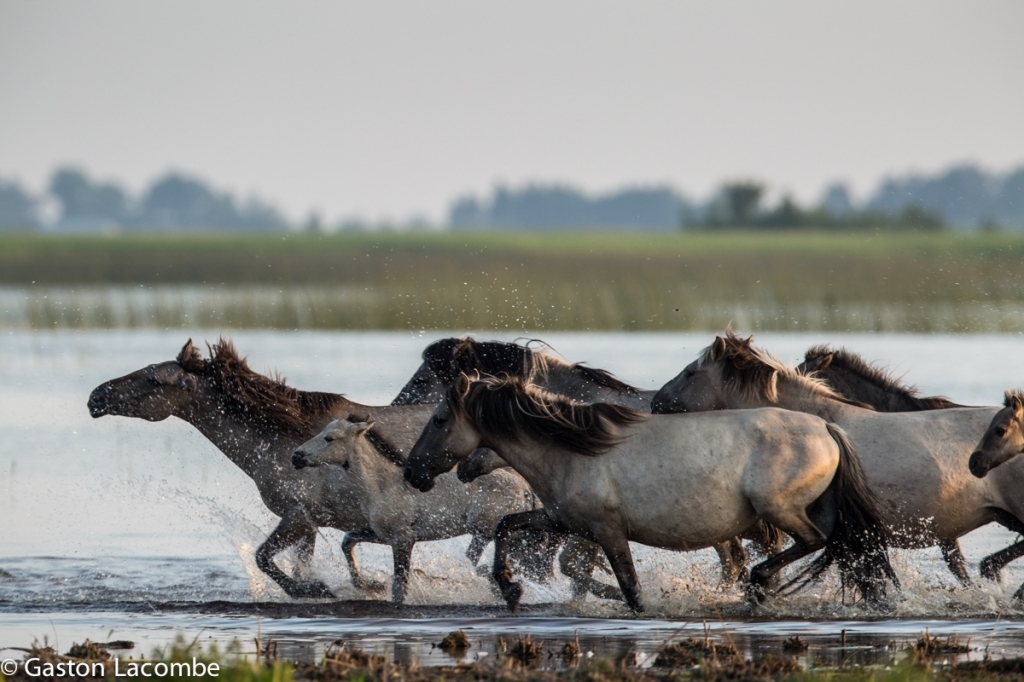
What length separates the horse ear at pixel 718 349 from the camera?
8688mm

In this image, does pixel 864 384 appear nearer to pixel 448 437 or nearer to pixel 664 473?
pixel 664 473

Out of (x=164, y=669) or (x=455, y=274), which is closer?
(x=164, y=669)

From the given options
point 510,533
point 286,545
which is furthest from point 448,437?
point 286,545

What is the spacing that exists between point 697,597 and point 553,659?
6.16 feet

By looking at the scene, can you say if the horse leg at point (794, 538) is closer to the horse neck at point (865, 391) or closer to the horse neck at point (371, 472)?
the horse neck at point (865, 391)

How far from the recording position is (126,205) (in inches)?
4464

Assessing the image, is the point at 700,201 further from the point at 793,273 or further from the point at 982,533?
the point at 982,533

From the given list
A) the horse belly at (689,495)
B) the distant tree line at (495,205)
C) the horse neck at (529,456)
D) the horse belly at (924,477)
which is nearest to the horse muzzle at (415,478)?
the horse neck at (529,456)

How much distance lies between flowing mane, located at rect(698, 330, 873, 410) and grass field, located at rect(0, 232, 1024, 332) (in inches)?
621

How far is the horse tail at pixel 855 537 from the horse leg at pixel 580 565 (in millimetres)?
1181

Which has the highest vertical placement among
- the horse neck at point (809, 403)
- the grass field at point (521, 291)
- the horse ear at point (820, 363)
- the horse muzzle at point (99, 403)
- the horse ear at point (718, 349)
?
the grass field at point (521, 291)

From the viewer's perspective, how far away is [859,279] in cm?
2984

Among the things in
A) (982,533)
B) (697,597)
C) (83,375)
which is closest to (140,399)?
(697,597)

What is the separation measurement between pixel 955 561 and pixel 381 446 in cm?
356
